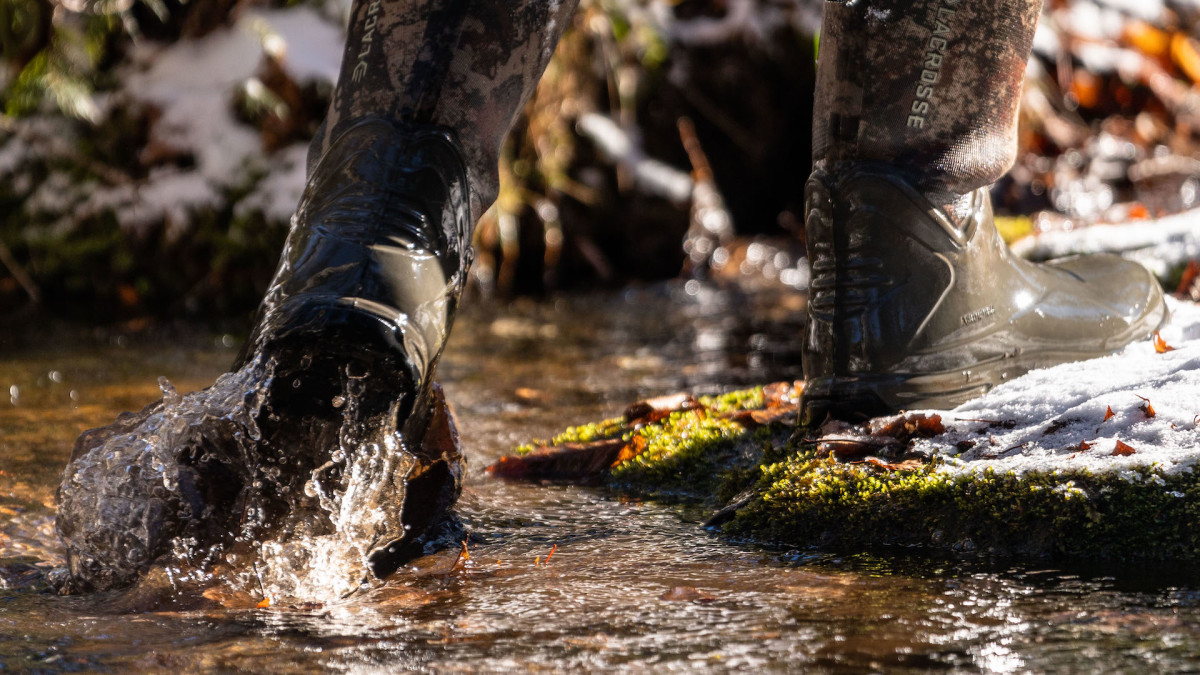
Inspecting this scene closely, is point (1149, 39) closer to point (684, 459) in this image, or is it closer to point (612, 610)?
point (684, 459)

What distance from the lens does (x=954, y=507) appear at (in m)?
1.80

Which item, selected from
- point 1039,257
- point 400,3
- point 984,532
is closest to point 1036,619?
point 984,532

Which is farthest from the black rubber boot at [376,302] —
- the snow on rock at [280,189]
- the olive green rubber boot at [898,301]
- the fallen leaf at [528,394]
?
the snow on rock at [280,189]

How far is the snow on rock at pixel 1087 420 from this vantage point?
179 centimetres

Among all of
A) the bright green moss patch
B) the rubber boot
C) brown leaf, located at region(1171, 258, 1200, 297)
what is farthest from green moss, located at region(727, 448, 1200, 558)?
brown leaf, located at region(1171, 258, 1200, 297)

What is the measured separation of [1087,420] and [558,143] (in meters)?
4.94

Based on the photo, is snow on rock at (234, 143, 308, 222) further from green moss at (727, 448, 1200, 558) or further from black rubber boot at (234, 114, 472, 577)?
green moss at (727, 448, 1200, 558)

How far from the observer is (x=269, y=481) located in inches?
69.9

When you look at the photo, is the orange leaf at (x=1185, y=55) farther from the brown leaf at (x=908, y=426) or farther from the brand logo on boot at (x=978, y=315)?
the brown leaf at (x=908, y=426)

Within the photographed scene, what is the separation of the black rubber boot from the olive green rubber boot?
728 millimetres

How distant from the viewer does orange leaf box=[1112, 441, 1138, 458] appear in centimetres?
178

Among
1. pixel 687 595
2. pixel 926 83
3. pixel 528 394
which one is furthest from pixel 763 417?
pixel 528 394

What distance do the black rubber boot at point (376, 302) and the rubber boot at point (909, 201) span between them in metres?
0.74

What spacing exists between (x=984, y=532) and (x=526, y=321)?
3.62 meters
